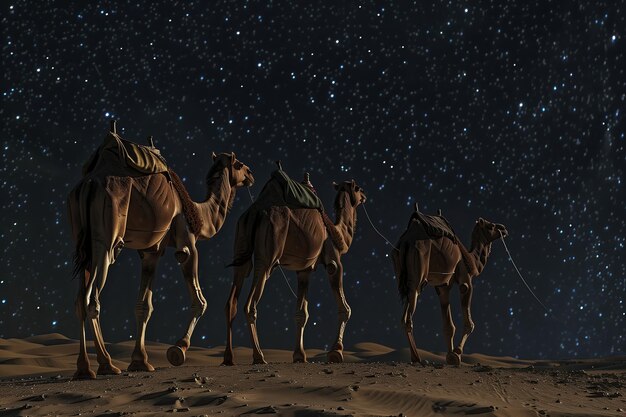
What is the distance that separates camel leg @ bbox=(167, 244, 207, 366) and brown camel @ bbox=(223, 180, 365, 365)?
3.35ft

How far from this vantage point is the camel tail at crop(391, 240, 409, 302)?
1161 centimetres

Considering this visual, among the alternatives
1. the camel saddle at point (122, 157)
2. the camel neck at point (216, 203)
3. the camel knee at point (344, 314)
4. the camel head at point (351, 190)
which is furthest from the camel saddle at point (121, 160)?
the camel head at point (351, 190)

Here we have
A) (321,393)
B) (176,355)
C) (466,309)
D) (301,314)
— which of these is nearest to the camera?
(321,393)

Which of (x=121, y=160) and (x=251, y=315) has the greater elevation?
(x=121, y=160)

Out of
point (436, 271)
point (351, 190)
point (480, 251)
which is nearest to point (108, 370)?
point (351, 190)

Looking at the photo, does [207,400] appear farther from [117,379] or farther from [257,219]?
[257,219]

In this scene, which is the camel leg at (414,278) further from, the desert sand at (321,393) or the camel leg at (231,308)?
the camel leg at (231,308)

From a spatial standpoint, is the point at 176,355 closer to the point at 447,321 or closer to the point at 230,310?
the point at 230,310

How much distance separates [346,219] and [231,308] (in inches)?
119

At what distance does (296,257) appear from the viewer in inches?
409

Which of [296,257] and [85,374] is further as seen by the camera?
[296,257]

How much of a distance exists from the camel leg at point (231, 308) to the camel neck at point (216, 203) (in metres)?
0.77

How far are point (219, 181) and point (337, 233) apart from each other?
220 centimetres

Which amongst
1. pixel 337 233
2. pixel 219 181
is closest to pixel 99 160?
pixel 219 181
